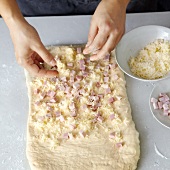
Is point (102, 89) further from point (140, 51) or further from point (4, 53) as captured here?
point (4, 53)

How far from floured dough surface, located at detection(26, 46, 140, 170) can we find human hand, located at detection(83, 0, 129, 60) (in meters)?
0.19

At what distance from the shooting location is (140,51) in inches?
57.1

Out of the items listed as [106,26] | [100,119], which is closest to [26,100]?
[100,119]

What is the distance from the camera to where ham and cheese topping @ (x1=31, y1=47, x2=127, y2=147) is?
1.28 metres

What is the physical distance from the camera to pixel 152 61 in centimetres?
140

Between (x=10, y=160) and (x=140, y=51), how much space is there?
676mm

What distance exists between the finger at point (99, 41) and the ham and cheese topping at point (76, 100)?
0.20m

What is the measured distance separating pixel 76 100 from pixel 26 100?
8.2 inches

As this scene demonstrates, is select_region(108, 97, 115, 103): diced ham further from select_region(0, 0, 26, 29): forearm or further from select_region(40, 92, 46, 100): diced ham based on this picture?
select_region(0, 0, 26, 29): forearm

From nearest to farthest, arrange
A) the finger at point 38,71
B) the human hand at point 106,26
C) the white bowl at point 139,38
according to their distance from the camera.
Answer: the human hand at point 106,26 < the finger at point 38,71 < the white bowl at point 139,38

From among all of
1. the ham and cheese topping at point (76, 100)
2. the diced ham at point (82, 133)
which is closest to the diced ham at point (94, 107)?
the ham and cheese topping at point (76, 100)

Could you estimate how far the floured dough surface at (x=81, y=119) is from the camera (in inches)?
48.3

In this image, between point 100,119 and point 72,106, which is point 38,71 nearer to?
point 72,106

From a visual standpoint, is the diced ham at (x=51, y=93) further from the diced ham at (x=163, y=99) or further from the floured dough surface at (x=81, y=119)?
the diced ham at (x=163, y=99)
